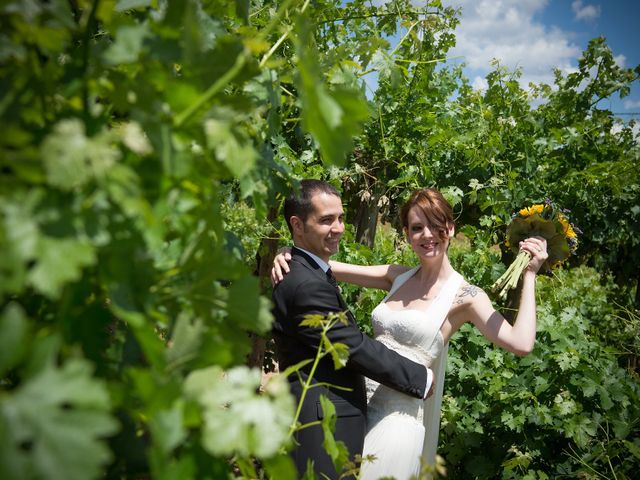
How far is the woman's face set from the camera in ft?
9.14

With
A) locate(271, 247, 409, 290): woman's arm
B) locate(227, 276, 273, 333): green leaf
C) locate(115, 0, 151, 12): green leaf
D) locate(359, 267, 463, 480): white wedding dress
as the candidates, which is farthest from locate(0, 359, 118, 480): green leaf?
locate(271, 247, 409, 290): woman's arm

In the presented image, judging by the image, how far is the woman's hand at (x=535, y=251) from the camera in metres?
2.54

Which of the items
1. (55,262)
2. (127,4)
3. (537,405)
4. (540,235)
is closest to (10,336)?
(55,262)

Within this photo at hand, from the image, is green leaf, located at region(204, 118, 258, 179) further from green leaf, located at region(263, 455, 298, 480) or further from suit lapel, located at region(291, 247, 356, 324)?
suit lapel, located at region(291, 247, 356, 324)

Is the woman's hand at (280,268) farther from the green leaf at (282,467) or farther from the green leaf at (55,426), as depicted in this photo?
the green leaf at (55,426)

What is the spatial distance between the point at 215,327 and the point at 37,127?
0.97 feet

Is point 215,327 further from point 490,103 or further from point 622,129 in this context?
point 622,129

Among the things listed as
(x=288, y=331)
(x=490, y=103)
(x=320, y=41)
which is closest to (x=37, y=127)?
(x=288, y=331)

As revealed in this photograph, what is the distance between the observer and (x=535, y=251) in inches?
100

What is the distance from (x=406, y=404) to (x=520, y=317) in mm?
710

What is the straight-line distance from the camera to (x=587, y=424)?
10.8 feet

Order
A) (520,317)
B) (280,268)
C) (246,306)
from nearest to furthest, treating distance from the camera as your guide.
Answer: (246,306) → (520,317) → (280,268)

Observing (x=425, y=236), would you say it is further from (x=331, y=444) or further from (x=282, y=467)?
(x=282, y=467)

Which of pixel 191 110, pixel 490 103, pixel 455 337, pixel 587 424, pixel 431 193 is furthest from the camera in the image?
pixel 490 103
